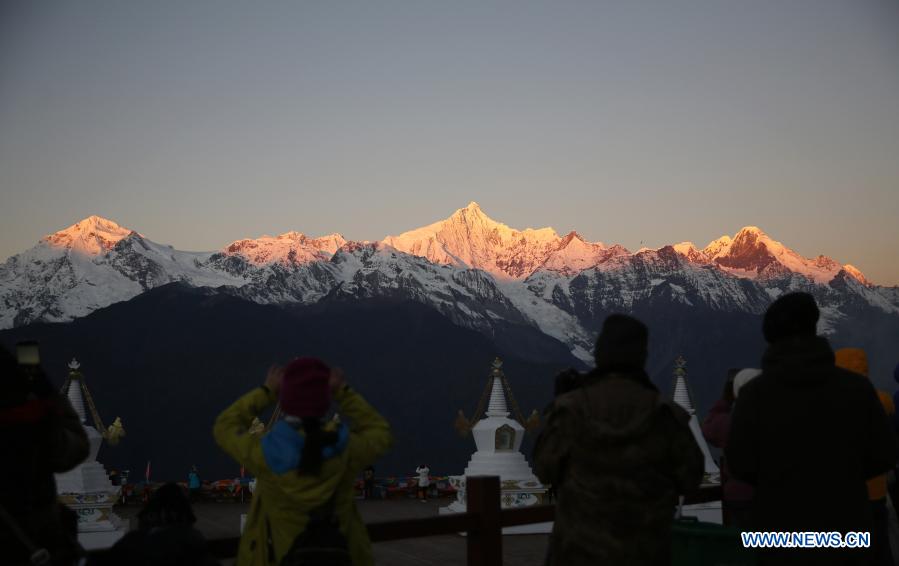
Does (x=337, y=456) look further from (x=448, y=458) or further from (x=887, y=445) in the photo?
(x=448, y=458)

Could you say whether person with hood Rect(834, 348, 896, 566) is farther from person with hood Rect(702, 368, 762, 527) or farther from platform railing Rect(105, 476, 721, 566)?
platform railing Rect(105, 476, 721, 566)

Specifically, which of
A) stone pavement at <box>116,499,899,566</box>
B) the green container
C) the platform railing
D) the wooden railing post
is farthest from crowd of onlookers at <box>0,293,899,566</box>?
stone pavement at <box>116,499,899,566</box>

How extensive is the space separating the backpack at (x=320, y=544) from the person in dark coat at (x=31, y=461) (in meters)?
1.05

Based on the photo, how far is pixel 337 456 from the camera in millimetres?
5125

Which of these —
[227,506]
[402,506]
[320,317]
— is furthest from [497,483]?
[320,317]

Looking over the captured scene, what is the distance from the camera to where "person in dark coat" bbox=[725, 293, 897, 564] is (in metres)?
4.71

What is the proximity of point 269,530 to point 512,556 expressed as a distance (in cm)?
1183

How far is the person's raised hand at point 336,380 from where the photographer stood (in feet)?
17.4

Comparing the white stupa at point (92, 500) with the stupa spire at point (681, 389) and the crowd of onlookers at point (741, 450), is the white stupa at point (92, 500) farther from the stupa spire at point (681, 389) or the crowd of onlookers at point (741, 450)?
the crowd of onlookers at point (741, 450)

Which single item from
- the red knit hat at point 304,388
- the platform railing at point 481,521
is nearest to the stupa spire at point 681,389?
the platform railing at point 481,521

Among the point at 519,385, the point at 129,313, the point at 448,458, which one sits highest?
the point at 129,313

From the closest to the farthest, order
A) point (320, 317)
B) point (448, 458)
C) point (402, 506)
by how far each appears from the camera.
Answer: point (402, 506) < point (448, 458) < point (320, 317)

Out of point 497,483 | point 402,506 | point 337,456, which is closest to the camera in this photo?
point 337,456

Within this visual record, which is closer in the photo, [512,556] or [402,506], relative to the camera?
[512,556]
